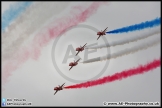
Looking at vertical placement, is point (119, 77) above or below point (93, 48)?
below

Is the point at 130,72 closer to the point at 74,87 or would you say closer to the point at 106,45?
the point at 106,45

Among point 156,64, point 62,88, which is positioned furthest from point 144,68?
point 62,88

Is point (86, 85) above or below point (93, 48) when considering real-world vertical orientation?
below

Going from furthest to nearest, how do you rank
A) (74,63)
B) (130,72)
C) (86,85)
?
(74,63) → (86,85) → (130,72)

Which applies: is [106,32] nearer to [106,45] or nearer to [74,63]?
[106,45]

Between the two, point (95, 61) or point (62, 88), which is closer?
point (95, 61)

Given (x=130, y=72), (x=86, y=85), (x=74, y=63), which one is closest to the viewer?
(x=130, y=72)

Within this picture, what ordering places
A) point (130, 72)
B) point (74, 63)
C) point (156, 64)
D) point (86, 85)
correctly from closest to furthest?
1. point (156, 64)
2. point (130, 72)
3. point (86, 85)
4. point (74, 63)

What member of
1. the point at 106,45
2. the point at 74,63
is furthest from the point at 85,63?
the point at 106,45

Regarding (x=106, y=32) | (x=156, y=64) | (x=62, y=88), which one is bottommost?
(x=62, y=88)
